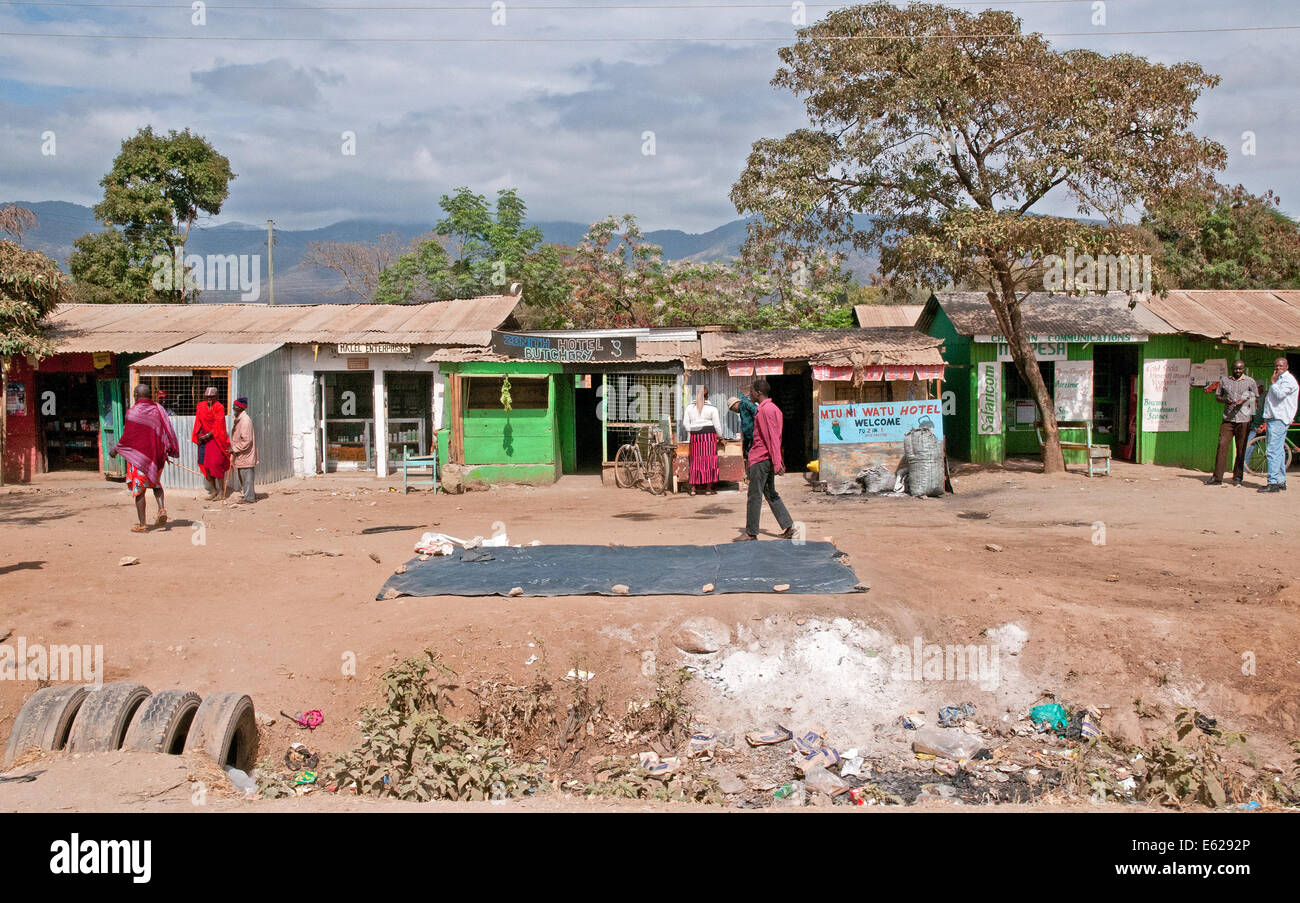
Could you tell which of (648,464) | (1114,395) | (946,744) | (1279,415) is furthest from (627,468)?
(1114,395)

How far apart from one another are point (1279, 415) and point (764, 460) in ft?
27.1

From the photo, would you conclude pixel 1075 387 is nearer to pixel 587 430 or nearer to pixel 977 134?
pixel 977 134

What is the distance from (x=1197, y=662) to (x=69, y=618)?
9074mm

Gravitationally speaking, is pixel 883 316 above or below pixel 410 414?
above

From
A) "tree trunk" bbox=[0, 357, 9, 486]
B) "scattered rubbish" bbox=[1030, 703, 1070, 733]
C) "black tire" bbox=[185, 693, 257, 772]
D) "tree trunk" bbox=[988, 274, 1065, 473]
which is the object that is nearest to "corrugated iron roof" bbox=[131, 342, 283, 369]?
"tree trunk" bbox=[0, 357, 9, 486]

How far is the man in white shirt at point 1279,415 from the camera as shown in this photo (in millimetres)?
12688

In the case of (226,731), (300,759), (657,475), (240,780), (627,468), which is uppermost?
(627,468)

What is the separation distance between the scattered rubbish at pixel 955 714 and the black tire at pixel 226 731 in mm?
4907

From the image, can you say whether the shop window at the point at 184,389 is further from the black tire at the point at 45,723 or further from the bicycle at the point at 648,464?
the black tire at the point at 45,723

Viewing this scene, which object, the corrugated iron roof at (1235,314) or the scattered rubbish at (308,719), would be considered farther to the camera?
the corrugated iron roof at (1235,314)

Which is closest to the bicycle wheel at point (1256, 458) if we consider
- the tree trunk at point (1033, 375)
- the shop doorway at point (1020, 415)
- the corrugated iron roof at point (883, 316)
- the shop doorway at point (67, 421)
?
the tree trunk at point (1033, 375)

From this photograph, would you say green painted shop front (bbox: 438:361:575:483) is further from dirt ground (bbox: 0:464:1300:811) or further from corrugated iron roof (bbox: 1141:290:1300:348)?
corrugated iron roof (bbox: 1141:290:1300:348)

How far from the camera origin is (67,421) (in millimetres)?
18391

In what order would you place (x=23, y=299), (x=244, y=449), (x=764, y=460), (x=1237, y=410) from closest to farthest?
(x=764, y=460) < (x=1237, y=410) < (x=244, y=449) < (x=23, y=299)
